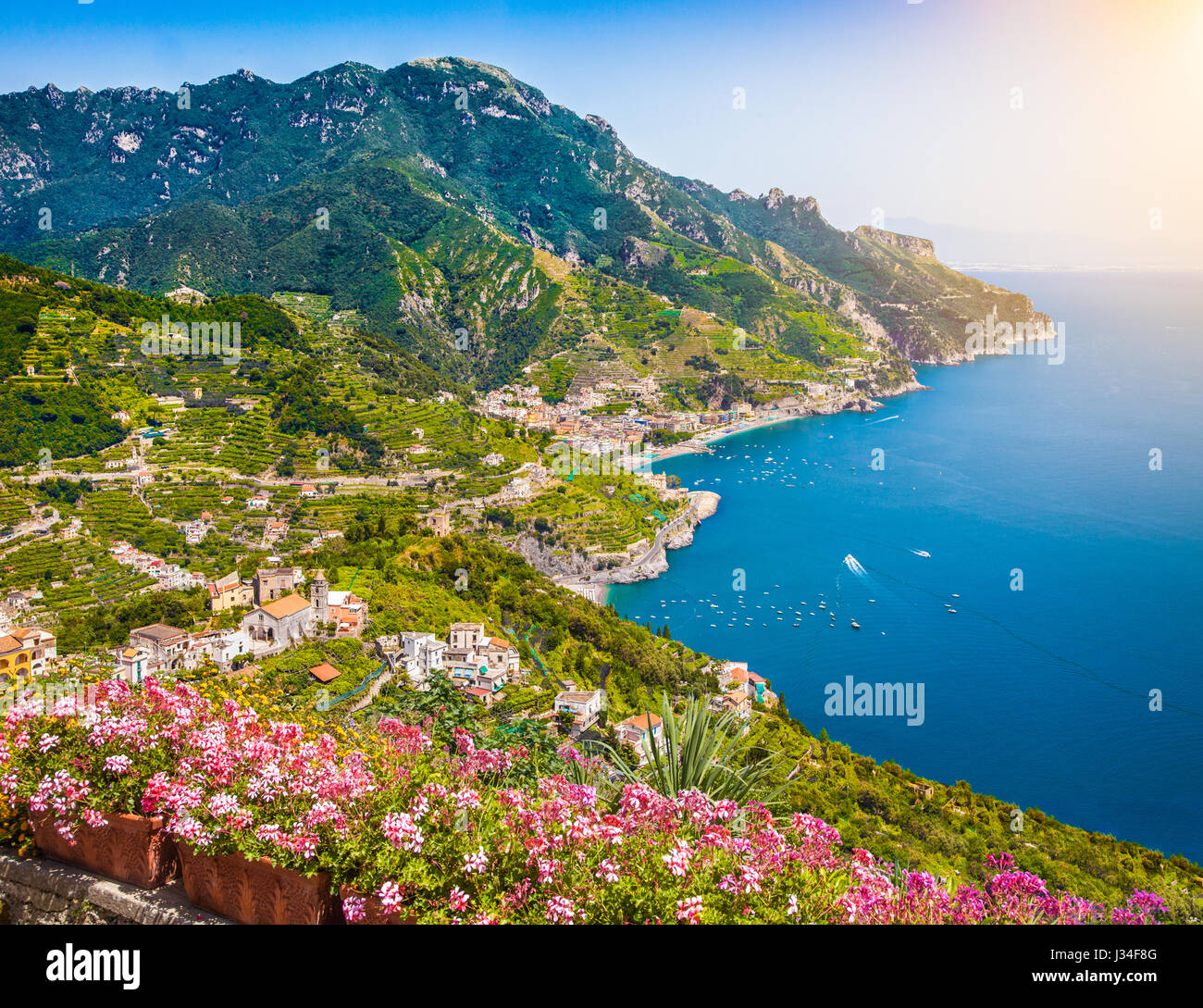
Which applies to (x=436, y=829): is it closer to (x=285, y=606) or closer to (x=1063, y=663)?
(x=285, y=606)

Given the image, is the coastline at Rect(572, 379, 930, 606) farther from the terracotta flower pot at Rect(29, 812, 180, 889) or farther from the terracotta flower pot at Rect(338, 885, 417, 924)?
the terracotta flower pot at Rect(338, 885, 417, 924)

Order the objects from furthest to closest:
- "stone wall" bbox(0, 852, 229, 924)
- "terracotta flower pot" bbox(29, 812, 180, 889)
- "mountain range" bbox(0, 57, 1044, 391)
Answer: "mountain range" bbox(0, 57, 1044, 391) → "terracotta flower pot" bbox(29, 812, 180, 889) → "stone wall" bbox(0, 852, 229, 924)

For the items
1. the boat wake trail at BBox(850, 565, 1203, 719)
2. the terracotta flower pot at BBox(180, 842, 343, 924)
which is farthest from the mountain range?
the terracotta flower pot at BBox(180, 842, 343, 924)

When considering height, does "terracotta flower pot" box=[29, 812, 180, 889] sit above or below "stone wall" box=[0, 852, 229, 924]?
above

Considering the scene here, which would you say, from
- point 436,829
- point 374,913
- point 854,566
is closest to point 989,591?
point 854,566

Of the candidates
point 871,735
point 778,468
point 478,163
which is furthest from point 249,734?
point 478,163
